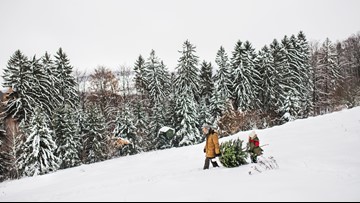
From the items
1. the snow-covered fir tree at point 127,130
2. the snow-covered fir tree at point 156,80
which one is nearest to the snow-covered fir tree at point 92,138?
the snow-covered fir tree at point 127,130

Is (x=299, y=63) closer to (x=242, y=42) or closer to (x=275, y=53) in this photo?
(x=275, y=53)

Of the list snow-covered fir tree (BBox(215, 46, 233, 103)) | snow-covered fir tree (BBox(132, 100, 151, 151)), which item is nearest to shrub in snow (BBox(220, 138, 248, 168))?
snow-covered fir tree (BBox(132, 100, 151, 151))

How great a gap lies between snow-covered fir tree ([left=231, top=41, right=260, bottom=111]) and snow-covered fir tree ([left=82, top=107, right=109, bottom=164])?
19.5 m

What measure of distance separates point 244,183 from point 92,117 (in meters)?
29.7

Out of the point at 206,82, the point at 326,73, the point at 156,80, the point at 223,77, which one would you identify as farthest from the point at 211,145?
the point at 326,73

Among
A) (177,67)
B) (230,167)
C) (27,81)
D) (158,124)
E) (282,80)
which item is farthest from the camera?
(177,67)

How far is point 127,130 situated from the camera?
35.4 meters

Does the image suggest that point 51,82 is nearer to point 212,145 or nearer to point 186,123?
point 186,123

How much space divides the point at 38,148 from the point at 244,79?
2818 centimetres

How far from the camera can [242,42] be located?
1633 inches

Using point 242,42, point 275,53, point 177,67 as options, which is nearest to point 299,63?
point 275,53

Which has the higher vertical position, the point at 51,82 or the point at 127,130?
the point at 51,82

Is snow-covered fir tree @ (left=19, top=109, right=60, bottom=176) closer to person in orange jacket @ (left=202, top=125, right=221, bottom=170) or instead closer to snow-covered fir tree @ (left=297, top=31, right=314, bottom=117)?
person in orange jacket @ (left=202, top=125, right=221, bottom=170)

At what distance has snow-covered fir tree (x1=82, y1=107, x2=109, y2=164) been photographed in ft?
109
